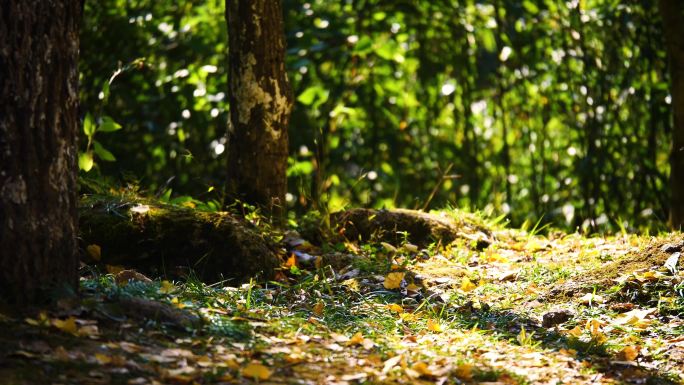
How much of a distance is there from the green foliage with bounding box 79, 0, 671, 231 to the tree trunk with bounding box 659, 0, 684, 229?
3.06ft

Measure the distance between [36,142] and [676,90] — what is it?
4.63m

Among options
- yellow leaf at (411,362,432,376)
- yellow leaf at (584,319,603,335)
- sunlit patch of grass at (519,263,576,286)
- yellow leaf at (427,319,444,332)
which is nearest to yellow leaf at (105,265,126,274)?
yellow leaf at (427,319,444,332)

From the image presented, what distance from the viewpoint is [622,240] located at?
5570 mm

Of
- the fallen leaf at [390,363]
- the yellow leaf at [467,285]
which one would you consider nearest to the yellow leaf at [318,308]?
the fallen leaf at [390,363]

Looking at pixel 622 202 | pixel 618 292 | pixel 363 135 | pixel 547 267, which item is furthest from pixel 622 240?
pixel 363 135

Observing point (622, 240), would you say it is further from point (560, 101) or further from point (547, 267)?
point (560, 101)

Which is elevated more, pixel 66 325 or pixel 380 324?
pixel 66 325

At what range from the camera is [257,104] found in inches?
210

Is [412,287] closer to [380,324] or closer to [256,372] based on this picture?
[380,324]

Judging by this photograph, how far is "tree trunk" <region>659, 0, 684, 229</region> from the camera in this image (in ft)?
19.7

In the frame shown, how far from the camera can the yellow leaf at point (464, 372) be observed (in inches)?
123

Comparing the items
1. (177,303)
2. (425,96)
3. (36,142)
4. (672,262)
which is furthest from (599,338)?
(425,96)

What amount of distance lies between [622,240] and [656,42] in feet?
7.34

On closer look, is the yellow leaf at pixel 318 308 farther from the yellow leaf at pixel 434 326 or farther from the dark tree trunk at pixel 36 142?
the dark tree trunk at pixel 36 142
